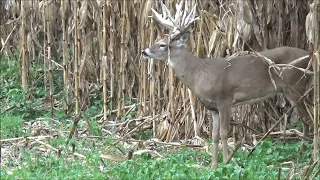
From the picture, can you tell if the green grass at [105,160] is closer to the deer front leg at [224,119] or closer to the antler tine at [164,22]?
the deer front leg at [224,119]

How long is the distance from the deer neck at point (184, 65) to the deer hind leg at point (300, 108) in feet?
3.17

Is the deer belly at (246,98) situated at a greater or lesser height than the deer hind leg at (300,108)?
greater

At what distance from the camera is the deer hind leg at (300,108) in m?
7.43

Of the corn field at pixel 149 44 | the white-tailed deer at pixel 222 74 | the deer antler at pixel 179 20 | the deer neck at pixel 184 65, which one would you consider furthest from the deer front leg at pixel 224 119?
the deer antler at pixel 179 20

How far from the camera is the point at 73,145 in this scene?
286 inches

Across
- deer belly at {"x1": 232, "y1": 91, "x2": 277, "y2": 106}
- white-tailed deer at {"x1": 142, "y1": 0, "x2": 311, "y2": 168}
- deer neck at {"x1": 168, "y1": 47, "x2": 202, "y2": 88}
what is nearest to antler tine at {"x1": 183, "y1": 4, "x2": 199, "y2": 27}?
white-tailed deer at {"x1": 142, "y1": 0, "x2": 311, "y2": 168}

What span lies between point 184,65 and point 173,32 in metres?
0.36

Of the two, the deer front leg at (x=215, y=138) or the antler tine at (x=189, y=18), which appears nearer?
the deer front leg at (x=215, y=138)

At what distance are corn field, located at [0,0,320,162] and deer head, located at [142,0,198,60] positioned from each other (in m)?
0.55

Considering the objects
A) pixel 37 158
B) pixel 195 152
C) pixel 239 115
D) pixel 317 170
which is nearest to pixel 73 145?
pixel 37 158

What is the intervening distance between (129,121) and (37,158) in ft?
7.03

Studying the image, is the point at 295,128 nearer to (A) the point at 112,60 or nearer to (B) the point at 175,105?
(B) the point at 175,105

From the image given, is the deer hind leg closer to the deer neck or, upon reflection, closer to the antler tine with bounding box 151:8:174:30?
the deer neck

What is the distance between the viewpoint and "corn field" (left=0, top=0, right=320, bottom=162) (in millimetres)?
7758
